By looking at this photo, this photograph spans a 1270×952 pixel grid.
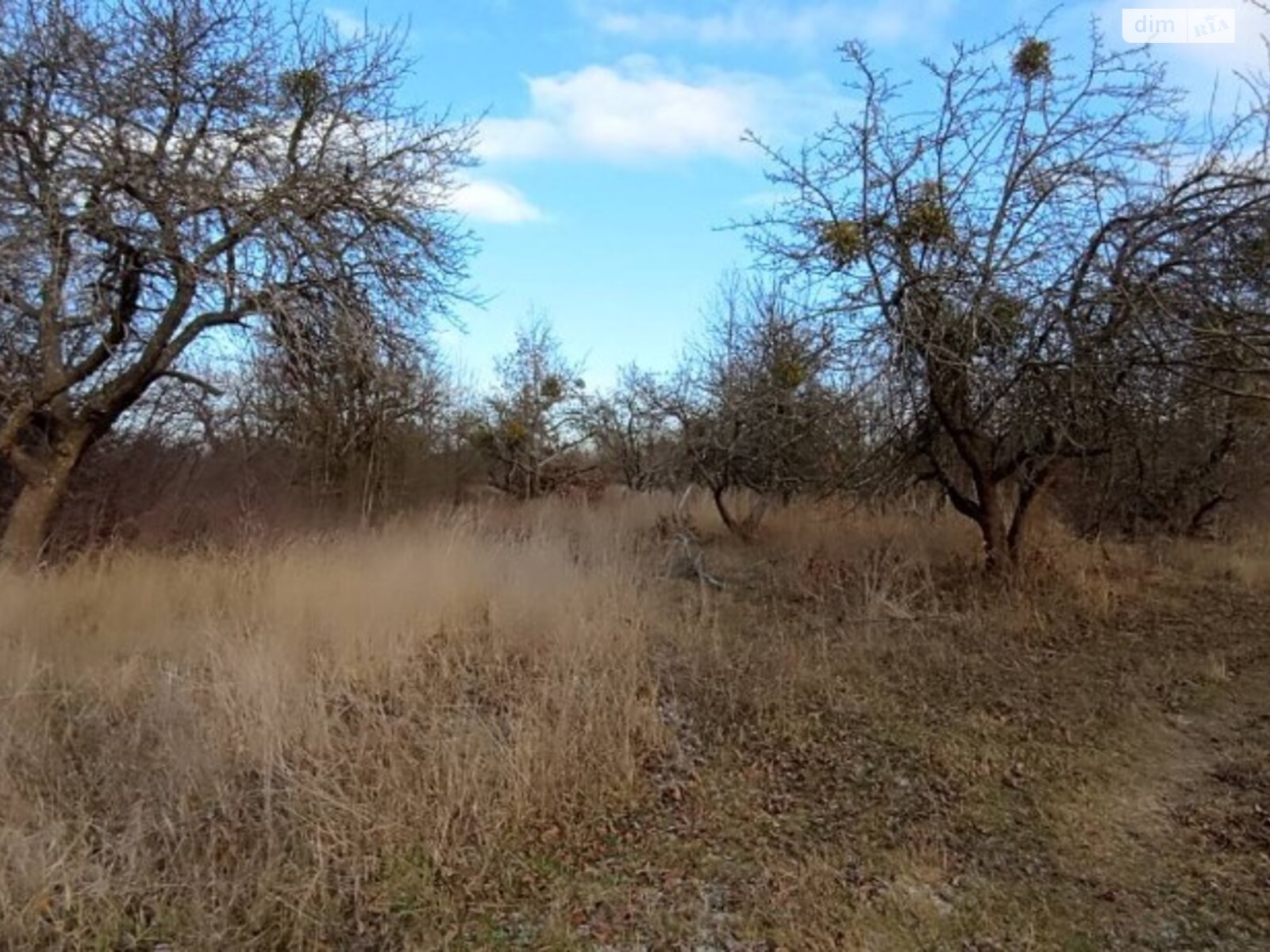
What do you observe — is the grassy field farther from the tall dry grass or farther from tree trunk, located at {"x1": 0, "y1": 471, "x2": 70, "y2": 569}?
tree trunk, located at {"x1": 0, "y1": 471, "x2": 70, "y2": 569}

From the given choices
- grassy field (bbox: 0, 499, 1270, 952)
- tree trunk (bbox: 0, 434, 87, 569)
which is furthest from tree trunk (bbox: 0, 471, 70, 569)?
grassy field (bbox: 0, 499, 1270, 952)

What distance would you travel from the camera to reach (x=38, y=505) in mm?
8734

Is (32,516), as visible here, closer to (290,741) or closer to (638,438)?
(290,741)

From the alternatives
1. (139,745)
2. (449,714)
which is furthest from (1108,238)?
(139,745)

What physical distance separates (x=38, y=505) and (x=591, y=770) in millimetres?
7621

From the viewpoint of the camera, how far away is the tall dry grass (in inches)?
122

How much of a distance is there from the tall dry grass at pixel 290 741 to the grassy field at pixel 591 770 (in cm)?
2

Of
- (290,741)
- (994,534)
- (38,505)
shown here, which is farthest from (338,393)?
(994,534)

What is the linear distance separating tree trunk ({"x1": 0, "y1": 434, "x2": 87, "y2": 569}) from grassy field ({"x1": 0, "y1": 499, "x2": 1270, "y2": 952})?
1.31 meters

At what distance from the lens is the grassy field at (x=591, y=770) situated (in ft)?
10.3

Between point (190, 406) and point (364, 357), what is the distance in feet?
13.1

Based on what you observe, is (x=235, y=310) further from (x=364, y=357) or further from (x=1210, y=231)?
(x=1210, y=231)

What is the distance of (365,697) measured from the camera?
476cm

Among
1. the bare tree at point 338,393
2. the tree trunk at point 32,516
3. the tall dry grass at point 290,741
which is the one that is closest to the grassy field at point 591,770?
the tall dry grass at point 290,741
